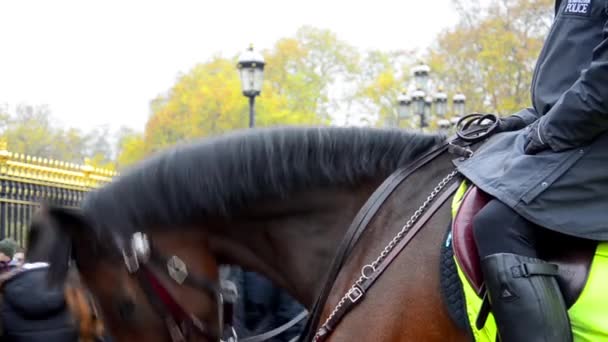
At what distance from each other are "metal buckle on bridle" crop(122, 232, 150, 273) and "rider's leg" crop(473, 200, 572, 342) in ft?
4.24

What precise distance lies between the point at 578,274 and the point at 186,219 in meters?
1.50

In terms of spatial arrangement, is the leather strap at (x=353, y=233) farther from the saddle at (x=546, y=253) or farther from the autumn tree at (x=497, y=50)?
the autumn tree at (x=497, y=50)

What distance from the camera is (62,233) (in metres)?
2.71

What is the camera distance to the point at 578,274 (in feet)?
7.25

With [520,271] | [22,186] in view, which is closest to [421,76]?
[22,186]

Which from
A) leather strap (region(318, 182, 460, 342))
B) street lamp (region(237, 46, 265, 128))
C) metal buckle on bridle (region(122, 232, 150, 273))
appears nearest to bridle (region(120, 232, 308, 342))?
metal buckle on bridle (region(122, 232, 150, 273))

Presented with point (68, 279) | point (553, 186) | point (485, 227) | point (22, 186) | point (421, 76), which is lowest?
point (22, 186)

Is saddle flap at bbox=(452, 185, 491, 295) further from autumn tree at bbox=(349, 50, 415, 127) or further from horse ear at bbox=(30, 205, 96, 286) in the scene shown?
autumn tree at bbox=(349, 50, 415, 127)

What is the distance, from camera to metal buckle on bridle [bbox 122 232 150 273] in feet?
8.98

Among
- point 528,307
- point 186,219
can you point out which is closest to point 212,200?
point 186,219

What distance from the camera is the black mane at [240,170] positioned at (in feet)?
9.16

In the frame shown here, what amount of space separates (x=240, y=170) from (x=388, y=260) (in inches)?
28.9

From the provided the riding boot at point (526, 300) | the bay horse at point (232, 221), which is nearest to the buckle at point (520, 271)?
the riding boot at point (526, 300)

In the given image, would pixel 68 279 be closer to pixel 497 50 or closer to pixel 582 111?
pixel 582 111
